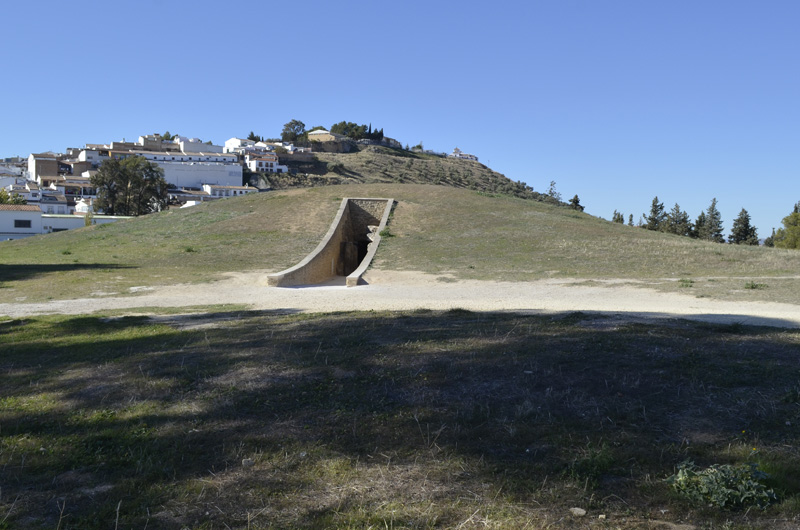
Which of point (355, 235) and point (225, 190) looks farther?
point (225, 190)

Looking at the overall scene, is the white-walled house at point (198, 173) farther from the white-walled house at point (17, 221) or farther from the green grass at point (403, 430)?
the green grass at point (403, 430)

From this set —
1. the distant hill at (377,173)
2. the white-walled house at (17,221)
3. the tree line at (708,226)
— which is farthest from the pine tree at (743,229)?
the white-walled house at (17,221)

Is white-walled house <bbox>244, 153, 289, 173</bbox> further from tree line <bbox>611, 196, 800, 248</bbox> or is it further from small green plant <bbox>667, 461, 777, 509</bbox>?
small green plant <bbox>667, 461, 777, 509</bbox>

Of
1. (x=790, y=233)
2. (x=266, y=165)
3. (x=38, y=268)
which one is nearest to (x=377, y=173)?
(x=266, y=165)

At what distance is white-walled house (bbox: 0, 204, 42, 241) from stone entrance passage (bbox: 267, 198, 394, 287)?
33051 mm

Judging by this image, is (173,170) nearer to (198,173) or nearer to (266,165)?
(198,173)

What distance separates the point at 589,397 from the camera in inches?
193

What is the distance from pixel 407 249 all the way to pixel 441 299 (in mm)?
8996

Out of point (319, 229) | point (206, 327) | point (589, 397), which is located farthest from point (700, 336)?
point (319, 229)

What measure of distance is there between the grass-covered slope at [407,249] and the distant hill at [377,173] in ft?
182

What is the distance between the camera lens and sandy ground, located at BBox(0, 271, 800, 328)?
12.5 metres

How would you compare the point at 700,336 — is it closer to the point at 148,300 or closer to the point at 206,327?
the point at 206,327

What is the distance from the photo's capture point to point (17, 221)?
159ft

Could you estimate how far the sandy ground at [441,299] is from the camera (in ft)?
41.1
